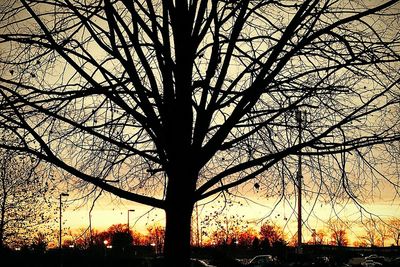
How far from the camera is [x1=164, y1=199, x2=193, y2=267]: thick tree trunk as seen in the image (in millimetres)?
4738

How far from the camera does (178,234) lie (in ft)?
15.7

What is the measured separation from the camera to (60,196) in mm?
5562

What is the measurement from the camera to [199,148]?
4906 mm

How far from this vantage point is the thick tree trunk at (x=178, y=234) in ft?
15.5

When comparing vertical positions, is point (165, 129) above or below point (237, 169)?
above

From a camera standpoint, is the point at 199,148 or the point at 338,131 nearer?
the point at 199,148

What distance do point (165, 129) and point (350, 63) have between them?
1.88m

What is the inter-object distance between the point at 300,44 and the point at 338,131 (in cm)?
116

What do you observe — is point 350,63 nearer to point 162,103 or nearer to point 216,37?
point 216,37

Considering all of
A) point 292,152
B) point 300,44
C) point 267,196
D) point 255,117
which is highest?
point 300,44

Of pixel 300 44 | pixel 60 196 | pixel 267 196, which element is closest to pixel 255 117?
pixel 267 196

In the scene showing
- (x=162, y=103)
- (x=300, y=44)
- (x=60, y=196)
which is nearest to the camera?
(x=300, y=44)

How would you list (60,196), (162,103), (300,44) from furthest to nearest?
(60,196) → (162,103) → (300,44)

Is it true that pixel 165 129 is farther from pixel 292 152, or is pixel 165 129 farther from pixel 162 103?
pixel 292 152
